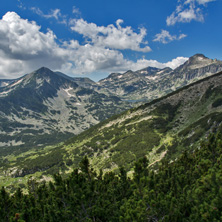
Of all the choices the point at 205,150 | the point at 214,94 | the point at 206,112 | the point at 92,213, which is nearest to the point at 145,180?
the point at 92,213

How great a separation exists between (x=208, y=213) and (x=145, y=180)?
29.6 ft

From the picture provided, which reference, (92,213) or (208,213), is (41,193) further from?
(208,213)

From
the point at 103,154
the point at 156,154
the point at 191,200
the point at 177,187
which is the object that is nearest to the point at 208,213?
the point at 191,200

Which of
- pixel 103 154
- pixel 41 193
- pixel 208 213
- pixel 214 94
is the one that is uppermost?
pixel 214 94

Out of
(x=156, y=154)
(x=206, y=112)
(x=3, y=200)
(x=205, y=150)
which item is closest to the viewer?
(x=3, y=200)

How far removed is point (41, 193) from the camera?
39062mm

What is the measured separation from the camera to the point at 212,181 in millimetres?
23719


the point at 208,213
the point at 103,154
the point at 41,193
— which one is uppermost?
Answer: the point at 208,213

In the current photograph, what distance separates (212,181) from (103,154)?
173634 mm

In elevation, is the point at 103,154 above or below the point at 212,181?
below

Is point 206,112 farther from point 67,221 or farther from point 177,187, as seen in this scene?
point 67,221

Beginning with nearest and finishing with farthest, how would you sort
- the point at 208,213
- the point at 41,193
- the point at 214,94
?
the point at 208,213, the point at 41,193, the point at 214,94

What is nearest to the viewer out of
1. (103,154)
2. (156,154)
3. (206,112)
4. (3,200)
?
(3,200)

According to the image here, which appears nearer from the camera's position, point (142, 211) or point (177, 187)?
point (142, 211)
